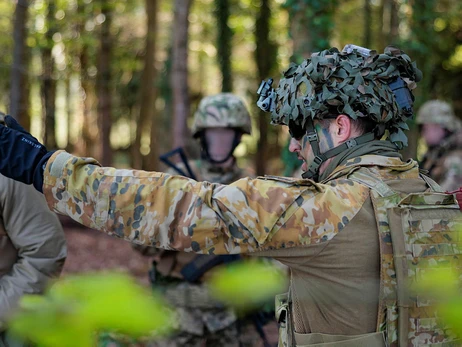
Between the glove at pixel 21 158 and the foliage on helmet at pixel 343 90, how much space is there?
2.96ft

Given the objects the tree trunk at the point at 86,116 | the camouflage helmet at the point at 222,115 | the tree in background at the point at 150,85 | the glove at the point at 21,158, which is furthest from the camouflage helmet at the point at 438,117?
the tree trunk at the point at 86,116

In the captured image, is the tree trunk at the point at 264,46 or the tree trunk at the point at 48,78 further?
the tree trunk at the point at 264,46

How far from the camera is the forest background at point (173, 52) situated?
21.7ft

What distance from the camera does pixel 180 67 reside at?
24.4 feet

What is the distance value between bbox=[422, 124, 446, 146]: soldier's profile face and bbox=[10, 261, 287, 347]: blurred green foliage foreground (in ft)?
19.2

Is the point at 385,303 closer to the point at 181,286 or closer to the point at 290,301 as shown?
the point at 290,301

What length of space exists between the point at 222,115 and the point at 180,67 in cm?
298

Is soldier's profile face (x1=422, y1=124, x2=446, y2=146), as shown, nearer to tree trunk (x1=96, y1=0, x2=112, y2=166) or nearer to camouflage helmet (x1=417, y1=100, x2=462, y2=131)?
camouflage helmet (x1=417, y1=100, x2=462, y2=131)

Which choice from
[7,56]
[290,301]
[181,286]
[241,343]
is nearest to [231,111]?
[181,286]

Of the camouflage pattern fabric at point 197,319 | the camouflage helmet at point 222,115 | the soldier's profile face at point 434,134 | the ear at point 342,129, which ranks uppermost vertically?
the camouflage helmet at point 222,115

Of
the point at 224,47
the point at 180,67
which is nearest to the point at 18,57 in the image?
the point at 180,67

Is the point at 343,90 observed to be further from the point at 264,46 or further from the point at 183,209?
the point at 264,46

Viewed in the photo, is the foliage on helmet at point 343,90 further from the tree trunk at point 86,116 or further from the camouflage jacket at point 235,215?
the tree trunk at point 86,116

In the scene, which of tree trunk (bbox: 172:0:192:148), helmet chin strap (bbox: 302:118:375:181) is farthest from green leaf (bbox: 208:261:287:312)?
tree trunk (bbox: 172:0:192:148)
